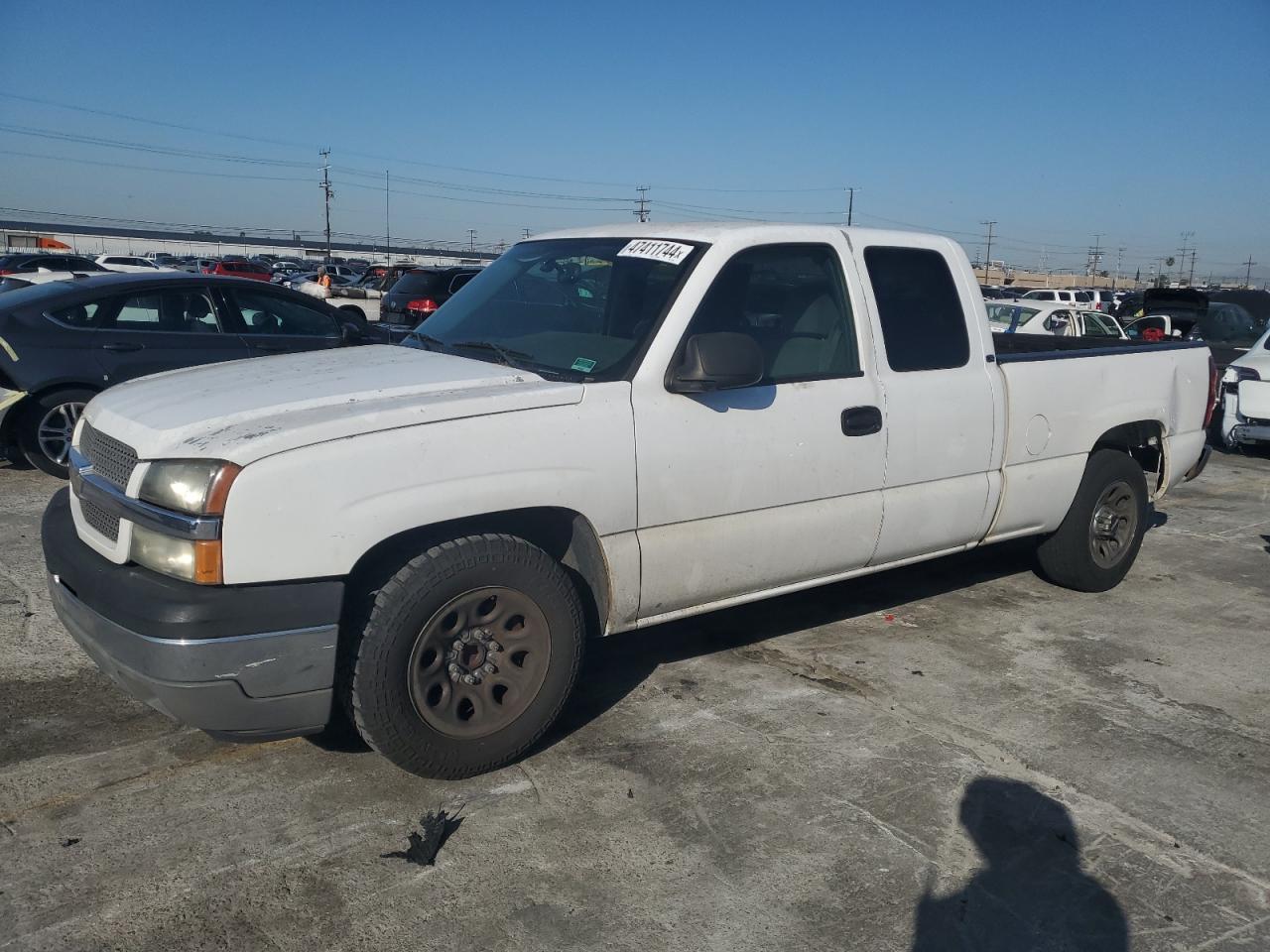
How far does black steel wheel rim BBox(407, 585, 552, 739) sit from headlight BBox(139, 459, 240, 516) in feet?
2.48

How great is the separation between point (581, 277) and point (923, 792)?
2.41 metres

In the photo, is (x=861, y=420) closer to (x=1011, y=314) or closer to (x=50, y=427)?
(x=50, y=427)

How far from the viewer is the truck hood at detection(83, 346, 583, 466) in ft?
10.6

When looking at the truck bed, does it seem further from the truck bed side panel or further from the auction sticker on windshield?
the auction sticker on windshield

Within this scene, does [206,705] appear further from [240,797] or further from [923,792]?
[923,792]

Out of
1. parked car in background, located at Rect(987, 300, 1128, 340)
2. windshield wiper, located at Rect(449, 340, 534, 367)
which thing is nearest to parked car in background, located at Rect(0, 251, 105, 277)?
parked car in background, located at Rect(987, 300, 1128, 340)

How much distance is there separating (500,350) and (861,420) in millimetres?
1519

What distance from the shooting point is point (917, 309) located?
486cm

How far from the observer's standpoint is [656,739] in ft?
13.2

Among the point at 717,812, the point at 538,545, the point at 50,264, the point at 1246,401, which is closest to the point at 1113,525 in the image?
the point at 717,812

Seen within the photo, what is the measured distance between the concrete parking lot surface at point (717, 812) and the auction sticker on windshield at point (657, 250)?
179 centimetres

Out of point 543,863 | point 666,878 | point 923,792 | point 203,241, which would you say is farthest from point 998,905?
point 203,241

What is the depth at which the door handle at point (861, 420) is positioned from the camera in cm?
442

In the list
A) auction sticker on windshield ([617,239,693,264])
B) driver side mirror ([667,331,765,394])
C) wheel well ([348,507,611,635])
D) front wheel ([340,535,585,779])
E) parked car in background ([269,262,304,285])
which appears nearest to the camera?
front wheel ([340,535,585,779])
